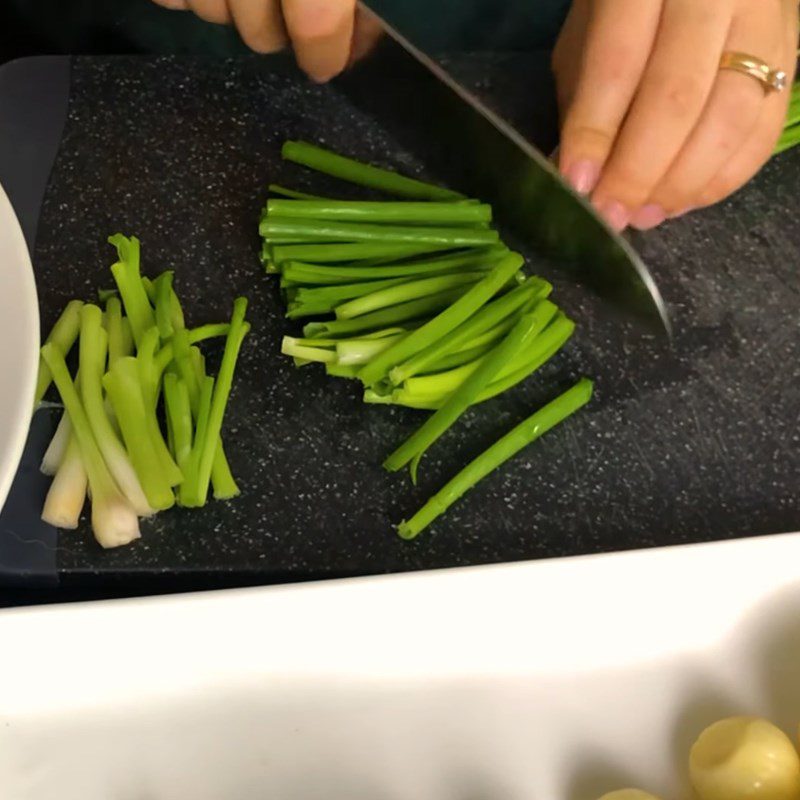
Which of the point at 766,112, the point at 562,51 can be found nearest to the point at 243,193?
the point at 562,51

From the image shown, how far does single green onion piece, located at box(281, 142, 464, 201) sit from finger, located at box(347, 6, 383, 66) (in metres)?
0.11

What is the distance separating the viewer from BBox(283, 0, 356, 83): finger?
93cm

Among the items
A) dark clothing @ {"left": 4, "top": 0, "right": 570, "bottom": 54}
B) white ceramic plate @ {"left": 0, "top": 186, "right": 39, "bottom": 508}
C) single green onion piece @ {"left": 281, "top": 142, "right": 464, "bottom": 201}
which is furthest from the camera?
dark clothing @ {"left": 4, "top": 0, "right": 570, "bottom": 54}

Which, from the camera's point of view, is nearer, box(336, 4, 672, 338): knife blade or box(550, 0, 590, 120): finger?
box(336, 4, 672, 338): knife blade

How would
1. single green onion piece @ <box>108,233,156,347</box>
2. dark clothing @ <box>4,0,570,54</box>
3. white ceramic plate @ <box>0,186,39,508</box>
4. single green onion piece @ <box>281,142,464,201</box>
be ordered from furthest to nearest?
dark clothing @ <box>4,0,570,54</box>
single green onion piece @ <box>281,142,464,201</box>
single green onion piece @ <box>108,233,156,347</box>
white ceramic plate @ <box>0,186,39,508</box>

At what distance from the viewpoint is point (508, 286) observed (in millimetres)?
1008

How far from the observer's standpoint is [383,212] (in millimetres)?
1007

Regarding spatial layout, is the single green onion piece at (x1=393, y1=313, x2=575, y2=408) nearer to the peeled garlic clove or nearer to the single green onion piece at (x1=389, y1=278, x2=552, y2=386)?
the single green onion piece at (x1=389, y1=278, x2=552, y2=386)

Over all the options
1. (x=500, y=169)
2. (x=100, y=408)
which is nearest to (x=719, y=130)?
(x=500, y=169)

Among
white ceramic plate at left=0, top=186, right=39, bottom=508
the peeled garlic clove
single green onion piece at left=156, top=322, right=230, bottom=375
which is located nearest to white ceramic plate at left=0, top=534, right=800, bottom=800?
the peeled garlic clove

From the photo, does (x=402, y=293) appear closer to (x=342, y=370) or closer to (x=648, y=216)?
(x=342, y=370)

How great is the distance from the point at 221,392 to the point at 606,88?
48cm

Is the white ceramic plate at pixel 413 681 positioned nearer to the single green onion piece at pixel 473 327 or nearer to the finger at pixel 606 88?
the single green onion piece at pixel 473 327

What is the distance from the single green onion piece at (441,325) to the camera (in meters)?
0.93
